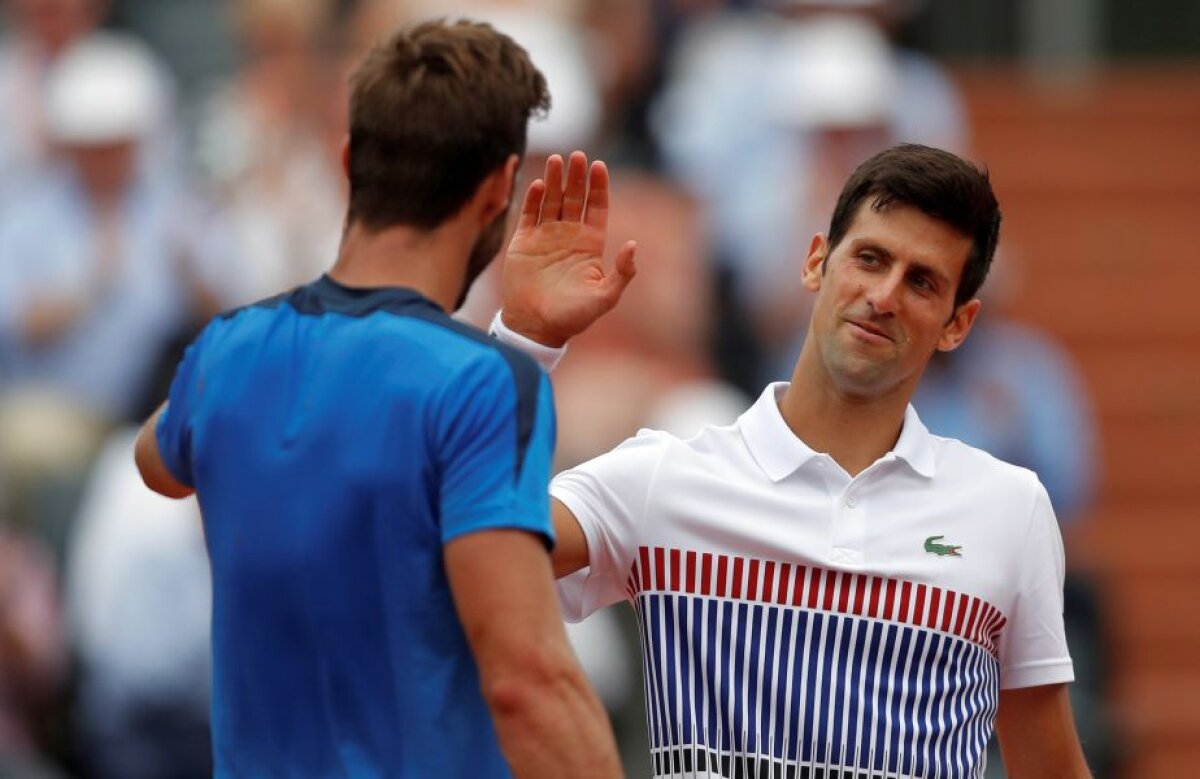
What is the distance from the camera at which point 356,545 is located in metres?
2.99

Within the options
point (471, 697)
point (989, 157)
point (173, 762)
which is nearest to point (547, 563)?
point (471, 697)

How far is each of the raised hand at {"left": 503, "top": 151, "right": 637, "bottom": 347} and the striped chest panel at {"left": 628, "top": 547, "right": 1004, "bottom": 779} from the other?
0.41 m

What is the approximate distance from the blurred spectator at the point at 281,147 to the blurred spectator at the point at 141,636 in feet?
4.56

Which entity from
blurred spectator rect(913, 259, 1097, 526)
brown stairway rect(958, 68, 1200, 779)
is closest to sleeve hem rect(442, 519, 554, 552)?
blurred spectator rect(913, 259, 1097, 526)

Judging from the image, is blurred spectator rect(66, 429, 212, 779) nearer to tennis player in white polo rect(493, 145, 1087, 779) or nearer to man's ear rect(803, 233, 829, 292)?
tennis player in white polo rect(493, 145, 1087, 779)

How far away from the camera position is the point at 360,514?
2.98m

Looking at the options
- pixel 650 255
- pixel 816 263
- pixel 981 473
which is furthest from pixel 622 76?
pixel 981 473

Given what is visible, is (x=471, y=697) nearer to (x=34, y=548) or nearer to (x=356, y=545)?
(x=356, y=545)

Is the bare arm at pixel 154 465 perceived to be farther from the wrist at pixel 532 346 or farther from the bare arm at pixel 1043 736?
the bare arm at pixel 1043 736

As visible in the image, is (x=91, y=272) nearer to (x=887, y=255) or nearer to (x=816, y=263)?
(x=816, y=263)

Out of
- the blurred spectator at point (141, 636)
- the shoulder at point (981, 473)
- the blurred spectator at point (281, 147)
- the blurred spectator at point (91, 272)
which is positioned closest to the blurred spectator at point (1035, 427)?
the blurred spectator at point (281, 147)

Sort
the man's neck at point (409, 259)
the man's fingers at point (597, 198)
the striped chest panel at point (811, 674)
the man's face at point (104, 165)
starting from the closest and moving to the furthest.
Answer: the man's neck at point (409, 259) < the striped chest panel at point (811, 674) < the man's fingers at point (597, 198) < the man's face at point (104, 165)

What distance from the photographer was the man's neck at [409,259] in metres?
3.11

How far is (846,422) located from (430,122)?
0.90m
